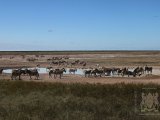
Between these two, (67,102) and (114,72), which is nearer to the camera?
(67,102)

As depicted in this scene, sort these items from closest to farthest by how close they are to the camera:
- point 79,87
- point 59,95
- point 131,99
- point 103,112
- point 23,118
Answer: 1. point 23,118
2. point 103,112
3. point 131,99
4. point 59,95
5. point 79,87

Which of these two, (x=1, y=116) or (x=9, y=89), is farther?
(x=9, y=89)

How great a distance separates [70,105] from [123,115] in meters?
2.74

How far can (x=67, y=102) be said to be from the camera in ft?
53.2

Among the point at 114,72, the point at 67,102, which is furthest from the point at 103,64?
the point at 67,102

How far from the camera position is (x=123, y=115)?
1374 cm

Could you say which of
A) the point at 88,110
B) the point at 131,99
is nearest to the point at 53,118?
the point at 88,110

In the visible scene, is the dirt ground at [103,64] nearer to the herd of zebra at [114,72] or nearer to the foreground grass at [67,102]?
the herd of zebra at [114,72]

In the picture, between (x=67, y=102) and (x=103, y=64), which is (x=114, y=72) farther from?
(x=67, y=102)

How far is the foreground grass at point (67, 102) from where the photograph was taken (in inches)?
532

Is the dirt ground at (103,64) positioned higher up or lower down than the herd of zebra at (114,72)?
lower down

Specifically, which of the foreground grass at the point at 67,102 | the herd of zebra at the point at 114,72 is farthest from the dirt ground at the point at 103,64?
the foreground grass at the point at 67,102

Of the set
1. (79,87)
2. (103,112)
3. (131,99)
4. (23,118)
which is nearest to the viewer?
(23,118)

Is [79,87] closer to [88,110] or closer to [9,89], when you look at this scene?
[9,89]
